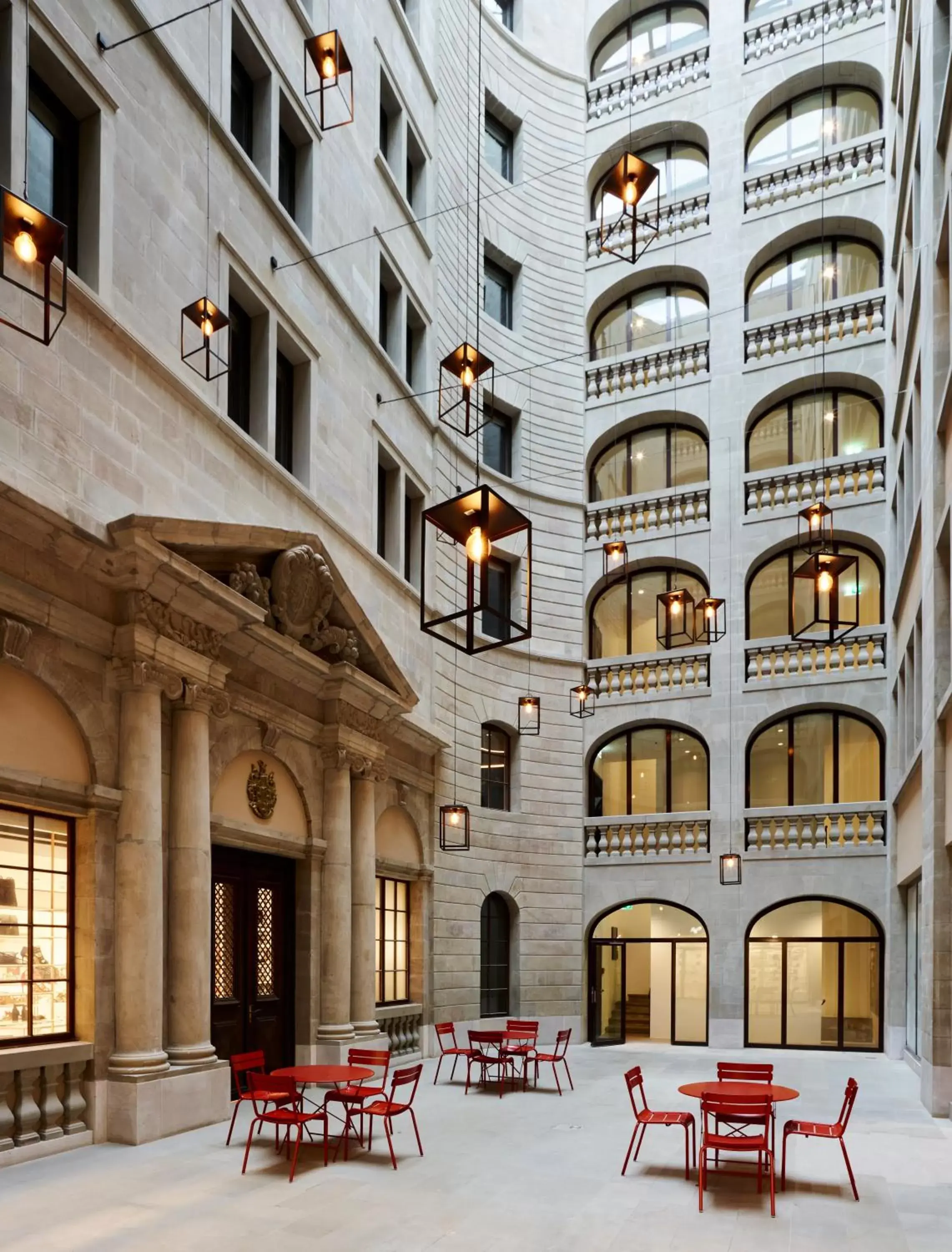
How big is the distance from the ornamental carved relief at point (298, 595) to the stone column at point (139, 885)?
2.00 metres

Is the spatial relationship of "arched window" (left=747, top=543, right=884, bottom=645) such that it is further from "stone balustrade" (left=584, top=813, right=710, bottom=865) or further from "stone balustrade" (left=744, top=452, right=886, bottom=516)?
"stone balustrade" (left=584, top=813, right=710, bottom=865)

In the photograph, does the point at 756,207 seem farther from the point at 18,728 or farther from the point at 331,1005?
the point at 18,728

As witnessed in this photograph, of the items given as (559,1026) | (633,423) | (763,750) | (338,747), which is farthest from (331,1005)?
(633,423)

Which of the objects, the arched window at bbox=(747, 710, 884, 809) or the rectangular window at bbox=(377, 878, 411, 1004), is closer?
the rectangular window at bbox=(377, 878, 411, 1004)

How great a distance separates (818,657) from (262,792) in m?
12.9

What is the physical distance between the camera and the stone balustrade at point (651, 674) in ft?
81.3

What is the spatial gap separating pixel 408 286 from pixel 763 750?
11.7m

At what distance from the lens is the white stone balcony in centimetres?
2477

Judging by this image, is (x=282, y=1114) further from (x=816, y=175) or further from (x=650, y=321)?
(x=816, y=175)

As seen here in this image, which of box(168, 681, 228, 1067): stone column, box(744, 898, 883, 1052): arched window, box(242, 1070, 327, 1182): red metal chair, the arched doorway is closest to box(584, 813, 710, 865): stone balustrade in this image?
the arched doorway

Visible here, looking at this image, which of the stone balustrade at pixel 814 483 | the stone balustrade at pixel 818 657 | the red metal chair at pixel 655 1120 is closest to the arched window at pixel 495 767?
the stone balustrade at pixel 818 657

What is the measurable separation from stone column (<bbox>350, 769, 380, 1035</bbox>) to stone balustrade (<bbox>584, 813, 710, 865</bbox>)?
26.1 ft

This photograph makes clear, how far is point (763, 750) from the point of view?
24.5 metres

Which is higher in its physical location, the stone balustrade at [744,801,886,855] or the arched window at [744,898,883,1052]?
the stone balustrade at [744,801,886,855]
